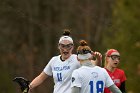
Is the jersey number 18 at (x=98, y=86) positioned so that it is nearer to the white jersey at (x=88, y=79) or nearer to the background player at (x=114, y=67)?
the white jersey at (x=88, y=79)

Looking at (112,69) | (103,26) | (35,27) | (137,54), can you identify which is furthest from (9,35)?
(112,69)

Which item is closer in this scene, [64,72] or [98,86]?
→ [98,86]

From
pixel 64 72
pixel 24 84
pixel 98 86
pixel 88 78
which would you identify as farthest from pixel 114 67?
pixel 88 78

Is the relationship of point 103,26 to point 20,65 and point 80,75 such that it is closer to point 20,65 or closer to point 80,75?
point 20,65

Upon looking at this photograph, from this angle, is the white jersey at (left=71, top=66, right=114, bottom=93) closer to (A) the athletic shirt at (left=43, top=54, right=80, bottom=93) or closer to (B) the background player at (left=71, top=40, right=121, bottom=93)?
(B) the background player at (left=71, top=40, right=121, bottom=93)

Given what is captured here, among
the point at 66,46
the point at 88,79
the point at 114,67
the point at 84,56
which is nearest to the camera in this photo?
the point at 88,79

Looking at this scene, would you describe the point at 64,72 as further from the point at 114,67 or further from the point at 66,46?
the point at 114,67

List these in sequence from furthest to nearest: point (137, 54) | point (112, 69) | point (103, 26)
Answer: point (103, 26) < point (137, 54) < point (112, 69)

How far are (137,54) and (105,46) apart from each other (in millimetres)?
1872

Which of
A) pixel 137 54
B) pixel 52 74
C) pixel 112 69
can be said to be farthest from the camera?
pixel 137 54

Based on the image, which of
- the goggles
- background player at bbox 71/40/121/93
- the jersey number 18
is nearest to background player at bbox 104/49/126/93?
the goggles

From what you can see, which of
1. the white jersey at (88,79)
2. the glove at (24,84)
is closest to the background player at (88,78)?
the white jersey at (88,79)

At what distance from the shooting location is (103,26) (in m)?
51.8

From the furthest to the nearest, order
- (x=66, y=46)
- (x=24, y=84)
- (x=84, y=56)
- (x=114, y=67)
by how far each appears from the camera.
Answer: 1. (x=114, y=67)
2. (x=24, y=84)
3. (x=66, y=46)
4. (x=84, y=56)
